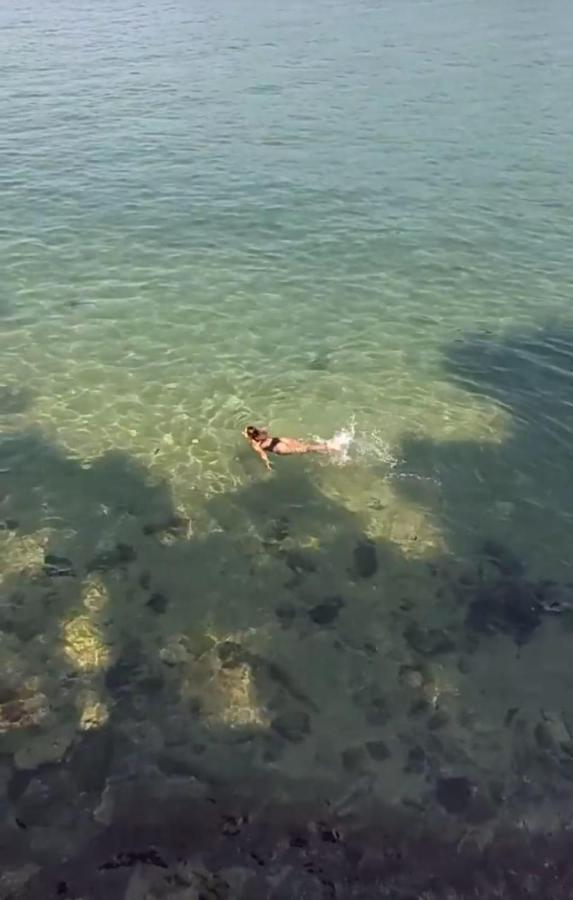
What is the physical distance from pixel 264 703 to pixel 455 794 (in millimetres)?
4420

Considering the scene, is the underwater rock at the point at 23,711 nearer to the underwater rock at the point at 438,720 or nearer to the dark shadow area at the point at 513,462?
the underwater rock at the point at 438,720

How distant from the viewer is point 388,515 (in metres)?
22.9

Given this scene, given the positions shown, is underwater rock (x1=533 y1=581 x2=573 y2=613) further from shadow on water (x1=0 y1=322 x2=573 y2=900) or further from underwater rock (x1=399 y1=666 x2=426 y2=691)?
underwater rock (x1=399 y1=666 x2=426 y2=691)

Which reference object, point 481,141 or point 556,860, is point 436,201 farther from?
point 556,860

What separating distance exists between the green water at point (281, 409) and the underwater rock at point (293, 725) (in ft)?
0.51

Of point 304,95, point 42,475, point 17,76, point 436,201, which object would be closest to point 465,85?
point 304,95

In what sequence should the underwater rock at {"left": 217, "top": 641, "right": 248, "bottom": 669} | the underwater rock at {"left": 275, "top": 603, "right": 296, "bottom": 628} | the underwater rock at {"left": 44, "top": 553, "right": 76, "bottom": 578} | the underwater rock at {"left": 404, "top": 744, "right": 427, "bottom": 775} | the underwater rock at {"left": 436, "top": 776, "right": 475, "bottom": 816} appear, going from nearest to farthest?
the underwater rock at {"left": 436, "top": 776, "right": 475, "bottom": 816} → the underwater rock at {"left": 404, "top": 744, "right": 427, "bottom": 775} → the underwater rock at {"left": 217, "top": 641, "right": 248, "bottom": 669} → the underwater rock at {"left": 275, "top": 603, "right": 296, "bottom": 628} → the underwater rock at {"left": 44, "top": 553, "right": 76, "bottom": 578}

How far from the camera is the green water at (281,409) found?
17984mm

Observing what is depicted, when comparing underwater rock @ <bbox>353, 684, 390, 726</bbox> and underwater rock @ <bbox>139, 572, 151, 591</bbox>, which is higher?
underwater rock @ <bbox>139, 572, 151, 591</bbox>

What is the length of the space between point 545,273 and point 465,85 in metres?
30.2

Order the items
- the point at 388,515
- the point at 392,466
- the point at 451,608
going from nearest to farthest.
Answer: the point at 451,608 → the point at 388,515 → the point at 392,466

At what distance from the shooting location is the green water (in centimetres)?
1798

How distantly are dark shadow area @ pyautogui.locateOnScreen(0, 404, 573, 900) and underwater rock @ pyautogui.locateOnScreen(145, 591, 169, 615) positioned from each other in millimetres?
94

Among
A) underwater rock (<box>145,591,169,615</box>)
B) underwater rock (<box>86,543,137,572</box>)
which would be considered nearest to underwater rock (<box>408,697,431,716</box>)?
underwater rock (<box>145,591,169,615</box>)
